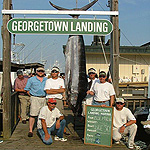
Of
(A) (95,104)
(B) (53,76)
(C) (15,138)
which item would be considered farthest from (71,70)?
(C) (15,138)

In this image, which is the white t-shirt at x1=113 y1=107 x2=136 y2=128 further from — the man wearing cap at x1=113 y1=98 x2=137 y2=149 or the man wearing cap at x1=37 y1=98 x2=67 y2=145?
the man wearing cap at x1=37 y1=98 x2=67 y2=145

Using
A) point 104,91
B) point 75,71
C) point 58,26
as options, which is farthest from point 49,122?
point 58,26

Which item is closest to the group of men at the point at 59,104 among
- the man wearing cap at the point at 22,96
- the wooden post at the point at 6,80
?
the wooden post at the point at 6,80

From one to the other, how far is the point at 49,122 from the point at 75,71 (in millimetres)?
1076

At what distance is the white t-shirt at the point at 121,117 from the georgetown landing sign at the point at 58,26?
4.99ft

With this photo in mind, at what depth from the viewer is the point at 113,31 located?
4730 millimetres

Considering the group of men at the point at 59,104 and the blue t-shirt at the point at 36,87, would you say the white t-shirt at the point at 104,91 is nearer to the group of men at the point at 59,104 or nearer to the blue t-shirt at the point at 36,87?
the group of men at the point at 59,104

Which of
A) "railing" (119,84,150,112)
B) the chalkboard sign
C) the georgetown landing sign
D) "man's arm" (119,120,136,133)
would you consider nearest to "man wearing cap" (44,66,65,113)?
the chalkboard sign

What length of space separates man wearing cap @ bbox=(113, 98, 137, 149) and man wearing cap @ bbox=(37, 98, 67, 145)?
3.29 feet

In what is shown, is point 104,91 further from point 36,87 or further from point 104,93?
point 36,87

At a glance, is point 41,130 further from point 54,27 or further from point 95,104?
point 54,27

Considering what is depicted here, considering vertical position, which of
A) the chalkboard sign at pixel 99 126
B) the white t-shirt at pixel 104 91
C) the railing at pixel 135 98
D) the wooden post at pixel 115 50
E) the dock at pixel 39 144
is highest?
the wooden post at pixel 115 50

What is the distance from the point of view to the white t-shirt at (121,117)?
4.12 metres

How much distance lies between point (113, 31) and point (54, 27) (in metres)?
1.23
